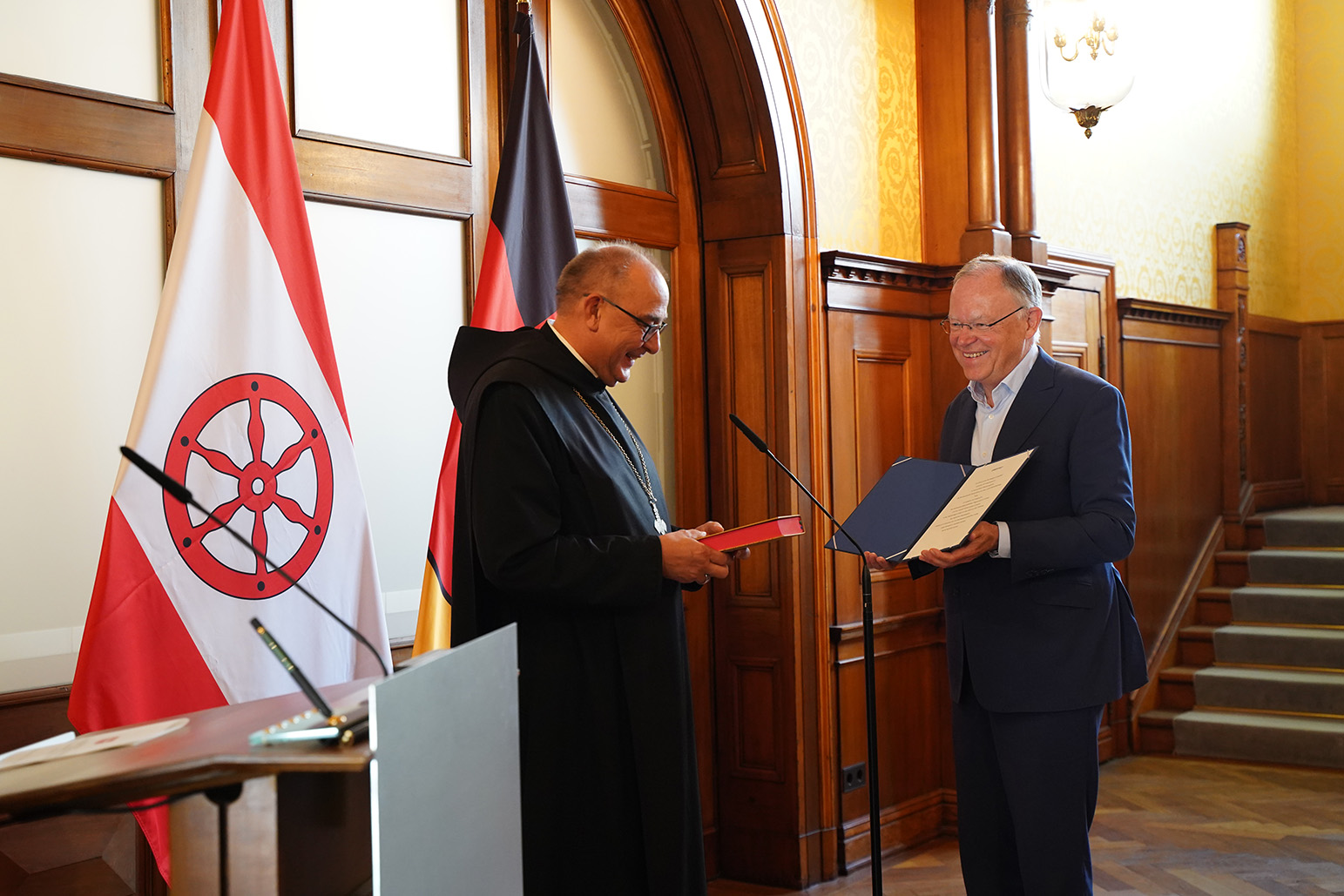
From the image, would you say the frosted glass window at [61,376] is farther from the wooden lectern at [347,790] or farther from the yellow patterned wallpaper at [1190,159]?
the yellow patterned wallpaper at [1190,159]

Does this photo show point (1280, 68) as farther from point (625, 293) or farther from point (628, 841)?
point (628, 841)

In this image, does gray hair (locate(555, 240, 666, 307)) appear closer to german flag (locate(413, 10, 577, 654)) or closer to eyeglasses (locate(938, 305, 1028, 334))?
german flag (locate(413, 10, 577, 654))

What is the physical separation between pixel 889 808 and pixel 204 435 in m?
2.82

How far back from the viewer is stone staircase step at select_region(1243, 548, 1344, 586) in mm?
6453

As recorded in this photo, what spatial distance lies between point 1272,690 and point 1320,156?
3.74m

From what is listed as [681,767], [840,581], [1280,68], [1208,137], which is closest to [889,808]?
[840,581]

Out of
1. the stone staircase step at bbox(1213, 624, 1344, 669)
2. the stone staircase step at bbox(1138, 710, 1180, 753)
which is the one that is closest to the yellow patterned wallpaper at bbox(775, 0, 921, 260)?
the stone staircase step at bbox(1138, 710, 1180, 753)

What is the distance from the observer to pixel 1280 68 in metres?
7.62

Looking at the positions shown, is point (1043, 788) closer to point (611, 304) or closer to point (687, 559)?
point (687, 559)

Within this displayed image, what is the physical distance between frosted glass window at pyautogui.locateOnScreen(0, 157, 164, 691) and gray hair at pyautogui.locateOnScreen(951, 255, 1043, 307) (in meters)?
1.79

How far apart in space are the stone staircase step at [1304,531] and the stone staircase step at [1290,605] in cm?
41

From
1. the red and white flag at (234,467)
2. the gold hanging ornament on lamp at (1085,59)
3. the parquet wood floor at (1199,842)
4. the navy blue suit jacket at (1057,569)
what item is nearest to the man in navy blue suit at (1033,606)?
the navy blue suit jacket at (1057,569)

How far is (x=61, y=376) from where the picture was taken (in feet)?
8.07

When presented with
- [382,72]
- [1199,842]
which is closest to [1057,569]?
[382,72]
